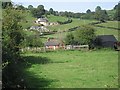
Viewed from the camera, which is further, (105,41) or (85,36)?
(105,41)

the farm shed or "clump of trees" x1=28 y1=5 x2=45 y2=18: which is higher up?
"clump of trees" x1=28 y1=5 x2=45 y2=18

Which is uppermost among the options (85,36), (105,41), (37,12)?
(37,12)

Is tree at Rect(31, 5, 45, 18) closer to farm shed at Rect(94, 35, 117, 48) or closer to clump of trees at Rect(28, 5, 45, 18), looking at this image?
clump of trees at Rect(28, 5, 45, 18)

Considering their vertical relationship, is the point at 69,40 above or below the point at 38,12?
below

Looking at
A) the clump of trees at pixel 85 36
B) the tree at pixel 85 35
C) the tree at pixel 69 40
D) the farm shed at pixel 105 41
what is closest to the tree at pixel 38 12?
the tree at pixel 69 40

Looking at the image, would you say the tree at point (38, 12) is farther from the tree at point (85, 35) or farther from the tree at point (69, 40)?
the tree at point (85, 35)

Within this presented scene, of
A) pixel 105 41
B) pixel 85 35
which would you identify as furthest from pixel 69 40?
pixel 105 41

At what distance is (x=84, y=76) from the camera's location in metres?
23.0

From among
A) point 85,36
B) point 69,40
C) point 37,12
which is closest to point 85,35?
point 85,36

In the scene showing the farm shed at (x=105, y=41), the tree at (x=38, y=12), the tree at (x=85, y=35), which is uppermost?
the tree at (x=38, y=12)

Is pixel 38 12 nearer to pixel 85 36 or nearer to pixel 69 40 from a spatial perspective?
pixel 69 40

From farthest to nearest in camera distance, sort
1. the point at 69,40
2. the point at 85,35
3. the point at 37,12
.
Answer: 1. the point at 37,12
2. the point at 69,40
3. the point at 85,35

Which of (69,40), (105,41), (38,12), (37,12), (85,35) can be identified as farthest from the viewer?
(38,12)

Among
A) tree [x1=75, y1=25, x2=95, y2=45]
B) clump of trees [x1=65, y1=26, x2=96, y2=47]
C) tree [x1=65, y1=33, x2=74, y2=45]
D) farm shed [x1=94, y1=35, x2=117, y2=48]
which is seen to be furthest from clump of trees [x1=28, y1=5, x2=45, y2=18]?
tree [x1=75, y1=25, x2=95, y2=45]
